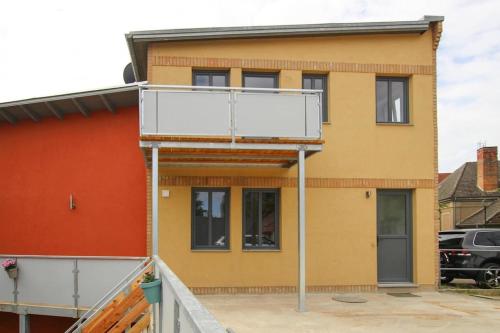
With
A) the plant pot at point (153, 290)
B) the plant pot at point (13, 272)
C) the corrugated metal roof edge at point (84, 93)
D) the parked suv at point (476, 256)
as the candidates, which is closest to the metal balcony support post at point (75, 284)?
the plant pot at point (13, 272)

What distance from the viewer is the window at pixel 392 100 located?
13148 millimetres

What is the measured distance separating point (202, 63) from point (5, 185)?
6.78m

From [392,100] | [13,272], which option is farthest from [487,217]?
[13,272]

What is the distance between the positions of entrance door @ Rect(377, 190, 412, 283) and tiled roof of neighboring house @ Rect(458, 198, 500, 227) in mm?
23703

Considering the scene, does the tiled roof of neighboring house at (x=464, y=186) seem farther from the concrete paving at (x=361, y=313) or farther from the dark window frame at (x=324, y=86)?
the dark window frame at (x=324, y=86)

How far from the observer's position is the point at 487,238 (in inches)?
606

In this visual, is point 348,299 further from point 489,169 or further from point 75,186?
point 489,169

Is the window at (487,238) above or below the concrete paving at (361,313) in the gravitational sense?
above

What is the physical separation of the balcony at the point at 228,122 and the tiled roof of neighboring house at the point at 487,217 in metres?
27.6

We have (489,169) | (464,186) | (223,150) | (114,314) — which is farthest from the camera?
(464,186)

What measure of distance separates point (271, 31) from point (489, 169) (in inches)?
1223

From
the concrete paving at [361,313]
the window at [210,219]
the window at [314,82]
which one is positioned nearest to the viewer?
the concrete paving at [361,313]

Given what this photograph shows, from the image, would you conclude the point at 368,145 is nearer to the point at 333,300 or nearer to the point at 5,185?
the point at 333,300

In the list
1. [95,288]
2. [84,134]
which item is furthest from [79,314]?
[84,134]
